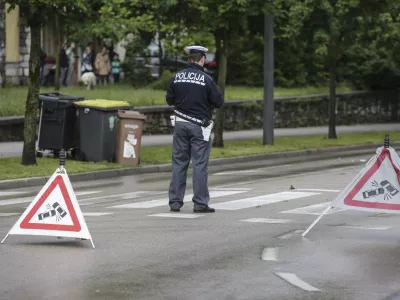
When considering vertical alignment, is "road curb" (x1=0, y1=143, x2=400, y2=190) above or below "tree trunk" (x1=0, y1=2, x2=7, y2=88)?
below

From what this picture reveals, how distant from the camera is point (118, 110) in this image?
73.8 feet

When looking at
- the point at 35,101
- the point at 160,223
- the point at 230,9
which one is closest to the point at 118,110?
the point at 35,101

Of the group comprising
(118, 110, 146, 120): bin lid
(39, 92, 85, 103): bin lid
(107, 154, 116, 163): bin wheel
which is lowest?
(107, 154, 116, 163): bin wheel

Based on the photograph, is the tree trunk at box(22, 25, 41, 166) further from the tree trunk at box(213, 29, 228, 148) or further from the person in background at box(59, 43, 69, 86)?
the person in background at box(59, 43, 69, 86)

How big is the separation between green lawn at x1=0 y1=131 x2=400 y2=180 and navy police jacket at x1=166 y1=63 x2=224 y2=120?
5.78 m

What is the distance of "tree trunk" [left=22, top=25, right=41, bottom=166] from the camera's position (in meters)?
20.9

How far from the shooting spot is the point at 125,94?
35.2 metres

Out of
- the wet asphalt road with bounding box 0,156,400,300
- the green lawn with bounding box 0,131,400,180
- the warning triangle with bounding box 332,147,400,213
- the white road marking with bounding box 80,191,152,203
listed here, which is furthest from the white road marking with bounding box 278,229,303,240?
the green lawn with bounding box 0,131,400,180

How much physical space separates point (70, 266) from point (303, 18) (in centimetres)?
2218

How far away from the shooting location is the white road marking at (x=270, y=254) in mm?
10287

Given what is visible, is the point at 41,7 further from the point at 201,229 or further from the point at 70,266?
the point at 70,266

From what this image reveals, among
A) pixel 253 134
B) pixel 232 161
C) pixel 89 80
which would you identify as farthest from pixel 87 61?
pixel 232 161

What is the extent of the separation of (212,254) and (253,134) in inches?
911

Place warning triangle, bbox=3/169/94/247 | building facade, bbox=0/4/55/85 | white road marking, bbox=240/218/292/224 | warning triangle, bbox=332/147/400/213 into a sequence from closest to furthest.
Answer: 1. warning triangle, bbox=3/169/94/247
2. warning triangle, bbox=332/147/400/213
3. white road marking, bbox=240/218/292/224
4. building facade, bbox=0/4/55/85
